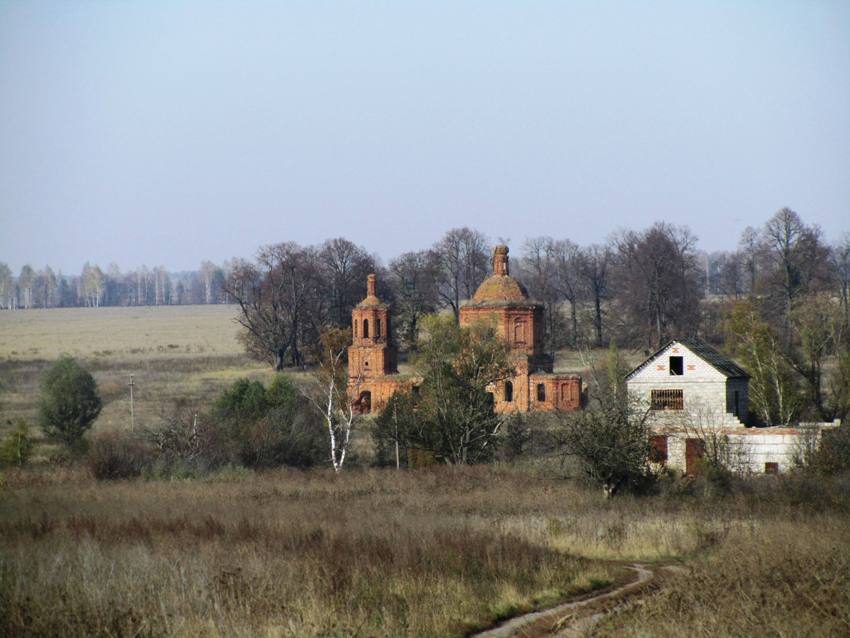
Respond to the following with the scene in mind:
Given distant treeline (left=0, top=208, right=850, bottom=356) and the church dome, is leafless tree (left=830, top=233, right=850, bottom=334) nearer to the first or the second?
distant treeline (left=0, top=208, right=850, bottom=356)

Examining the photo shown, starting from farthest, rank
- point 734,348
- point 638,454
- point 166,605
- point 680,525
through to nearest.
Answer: point 734,348, point 638,454, point 680,525, point 166,605

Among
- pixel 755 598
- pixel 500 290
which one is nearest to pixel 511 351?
pixel 500 290

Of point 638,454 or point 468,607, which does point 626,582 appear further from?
point 638,454

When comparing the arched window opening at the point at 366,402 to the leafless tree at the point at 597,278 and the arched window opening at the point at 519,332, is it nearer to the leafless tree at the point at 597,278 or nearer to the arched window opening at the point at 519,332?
the arched window opening at the point at 519,332

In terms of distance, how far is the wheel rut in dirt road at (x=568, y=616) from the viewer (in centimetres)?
1195

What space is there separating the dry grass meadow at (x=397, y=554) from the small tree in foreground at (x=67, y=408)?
9.93 m

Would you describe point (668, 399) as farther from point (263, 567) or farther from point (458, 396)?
point (263, 567)

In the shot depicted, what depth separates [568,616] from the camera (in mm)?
12484

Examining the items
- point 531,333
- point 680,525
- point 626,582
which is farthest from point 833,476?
point 531,333

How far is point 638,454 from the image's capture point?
79.5 feet

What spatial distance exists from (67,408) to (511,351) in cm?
1894

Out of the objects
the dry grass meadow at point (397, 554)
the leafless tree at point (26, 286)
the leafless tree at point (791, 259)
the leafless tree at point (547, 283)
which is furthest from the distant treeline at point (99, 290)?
the dry grass meadow at point (397, 554)

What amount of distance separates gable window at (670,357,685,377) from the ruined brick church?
37.3 ft

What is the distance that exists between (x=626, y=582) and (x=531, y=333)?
35559mm
